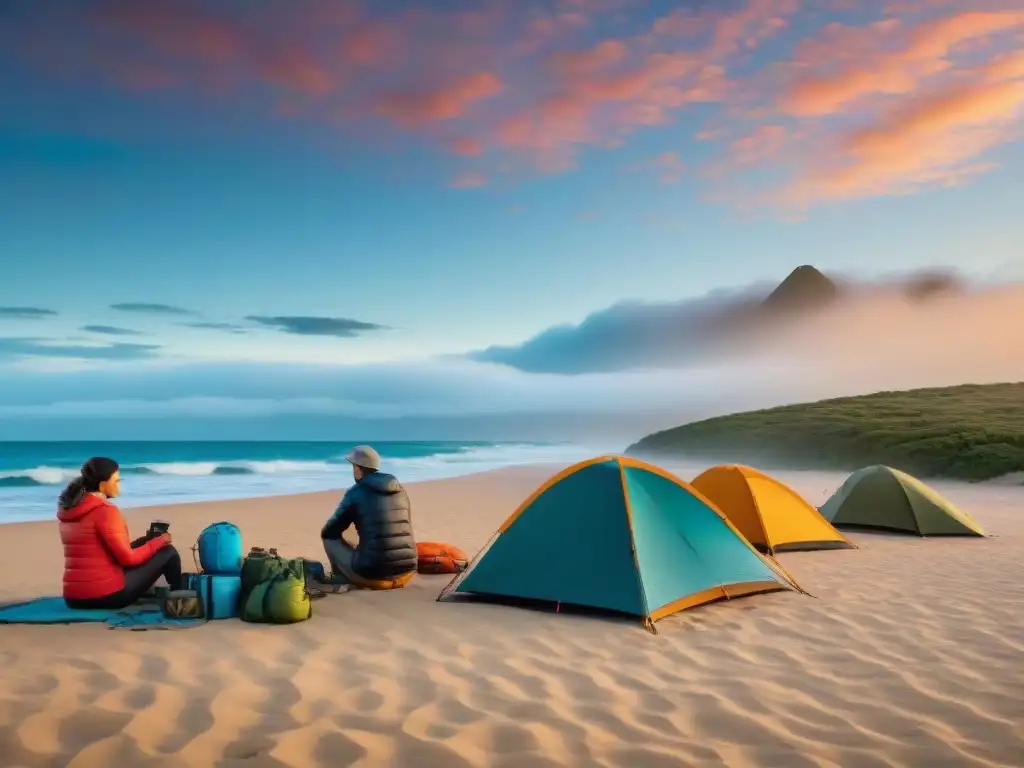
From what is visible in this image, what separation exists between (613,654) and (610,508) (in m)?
1.78

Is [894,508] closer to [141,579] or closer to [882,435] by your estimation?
[141,579]

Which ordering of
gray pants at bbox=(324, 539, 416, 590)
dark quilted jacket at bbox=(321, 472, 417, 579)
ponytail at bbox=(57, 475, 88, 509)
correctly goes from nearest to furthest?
ponytail at bbox=(57, 475, 88, 509) → dark quilted jacket at bbox=(321, 472, 417, 579) → gray pants at bbox=(324, 539, 416, 590)

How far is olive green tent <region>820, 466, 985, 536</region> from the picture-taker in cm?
1330

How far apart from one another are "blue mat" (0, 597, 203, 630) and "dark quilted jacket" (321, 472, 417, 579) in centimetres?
169

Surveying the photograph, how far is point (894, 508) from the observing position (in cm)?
1352

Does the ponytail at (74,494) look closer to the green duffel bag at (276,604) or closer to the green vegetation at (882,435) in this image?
the green duffel bag at (276,604)

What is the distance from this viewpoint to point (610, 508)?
25.5 feet

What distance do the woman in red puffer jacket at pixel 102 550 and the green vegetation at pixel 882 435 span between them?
32567mm

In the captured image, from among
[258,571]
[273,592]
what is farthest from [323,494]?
[273,592]

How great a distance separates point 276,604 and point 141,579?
1.34 m

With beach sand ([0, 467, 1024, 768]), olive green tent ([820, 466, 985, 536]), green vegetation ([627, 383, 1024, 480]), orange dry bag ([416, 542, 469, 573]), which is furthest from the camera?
green vegetation ([627, 383, 1024, 480])

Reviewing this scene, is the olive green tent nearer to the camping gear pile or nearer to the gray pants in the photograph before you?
the gray pants

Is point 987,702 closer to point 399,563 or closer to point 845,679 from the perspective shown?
point 845,679

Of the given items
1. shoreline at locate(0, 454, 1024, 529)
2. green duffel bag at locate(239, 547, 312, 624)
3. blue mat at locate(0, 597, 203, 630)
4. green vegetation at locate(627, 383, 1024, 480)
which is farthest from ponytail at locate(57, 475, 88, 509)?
green vegetation at locate(627, 383, 1024, 480)
